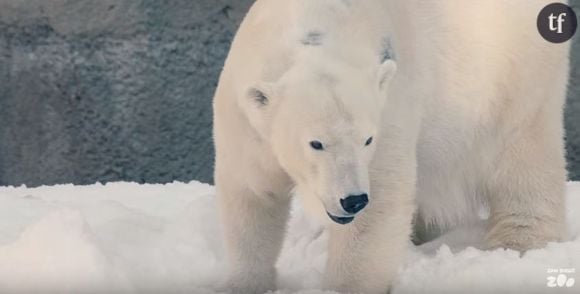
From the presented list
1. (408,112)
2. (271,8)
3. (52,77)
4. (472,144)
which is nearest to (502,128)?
(472,144)

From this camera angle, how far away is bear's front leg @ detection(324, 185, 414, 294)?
74.2 inches

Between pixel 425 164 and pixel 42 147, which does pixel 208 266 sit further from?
pixel 42 147

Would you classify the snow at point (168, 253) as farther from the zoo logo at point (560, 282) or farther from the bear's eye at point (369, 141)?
the bear's eye at point (369, 141)

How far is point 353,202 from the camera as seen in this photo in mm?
1635

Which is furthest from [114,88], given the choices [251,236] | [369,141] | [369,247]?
[369,141]

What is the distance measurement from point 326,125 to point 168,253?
0.61 m

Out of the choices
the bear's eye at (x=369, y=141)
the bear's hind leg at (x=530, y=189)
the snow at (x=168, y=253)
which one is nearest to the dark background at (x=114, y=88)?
the snow at (x=168, y=253)

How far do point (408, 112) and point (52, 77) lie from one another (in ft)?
4.77

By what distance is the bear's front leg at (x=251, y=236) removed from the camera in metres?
1.98

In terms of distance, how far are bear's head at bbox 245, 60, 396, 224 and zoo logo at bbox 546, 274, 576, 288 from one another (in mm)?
326

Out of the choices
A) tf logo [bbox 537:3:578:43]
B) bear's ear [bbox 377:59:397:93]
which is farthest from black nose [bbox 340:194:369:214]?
tf logo [bbox 537:3:578:43]

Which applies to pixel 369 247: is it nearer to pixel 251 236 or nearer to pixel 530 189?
pixel 251 236

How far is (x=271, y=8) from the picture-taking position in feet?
6.12

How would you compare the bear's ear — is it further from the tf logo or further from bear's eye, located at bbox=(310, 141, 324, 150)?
the tf logo
